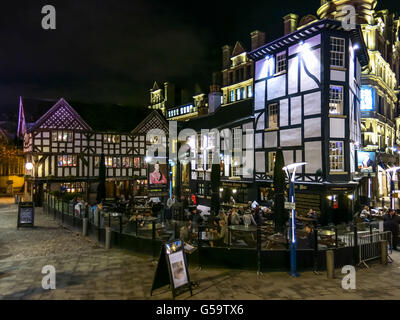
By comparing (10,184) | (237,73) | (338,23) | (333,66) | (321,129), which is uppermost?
(237,73)

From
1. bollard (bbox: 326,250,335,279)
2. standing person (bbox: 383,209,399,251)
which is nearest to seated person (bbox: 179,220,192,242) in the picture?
bollard (bbox: 326,250,335,279)

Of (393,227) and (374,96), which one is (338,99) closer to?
(393,227)

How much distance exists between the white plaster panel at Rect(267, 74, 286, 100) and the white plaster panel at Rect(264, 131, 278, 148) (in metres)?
2.90

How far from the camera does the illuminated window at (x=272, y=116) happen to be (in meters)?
23.8

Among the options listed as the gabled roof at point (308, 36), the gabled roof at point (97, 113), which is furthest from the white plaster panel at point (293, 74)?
the gabled roof at point (97, 113)

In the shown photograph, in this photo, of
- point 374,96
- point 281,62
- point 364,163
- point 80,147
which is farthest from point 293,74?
point 80,147

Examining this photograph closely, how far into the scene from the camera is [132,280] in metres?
9.53

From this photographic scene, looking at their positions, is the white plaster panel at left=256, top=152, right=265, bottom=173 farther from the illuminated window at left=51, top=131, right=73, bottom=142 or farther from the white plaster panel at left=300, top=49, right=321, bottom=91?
the illuminated window at left=51, top=131, right=73, bottom=142

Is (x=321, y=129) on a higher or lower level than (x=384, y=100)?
lower

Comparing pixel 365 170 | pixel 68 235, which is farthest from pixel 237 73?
pixel 68 235

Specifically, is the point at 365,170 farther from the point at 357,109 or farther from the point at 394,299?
the point at 394,299

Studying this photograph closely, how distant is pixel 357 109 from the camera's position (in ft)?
79.4

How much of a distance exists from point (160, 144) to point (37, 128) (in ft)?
48.6

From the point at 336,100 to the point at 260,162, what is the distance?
758 cm
